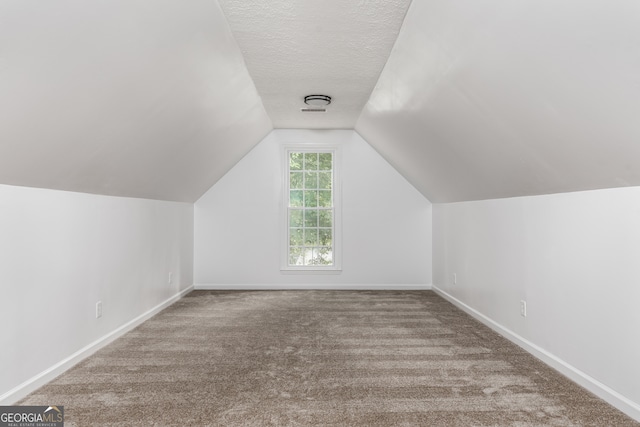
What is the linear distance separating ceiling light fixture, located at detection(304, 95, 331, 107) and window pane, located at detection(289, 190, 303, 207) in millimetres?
2007

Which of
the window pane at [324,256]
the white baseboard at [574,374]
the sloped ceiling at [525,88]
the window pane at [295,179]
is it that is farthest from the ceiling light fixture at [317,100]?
the white baseboard at [574,374]

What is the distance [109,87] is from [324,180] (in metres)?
4.11

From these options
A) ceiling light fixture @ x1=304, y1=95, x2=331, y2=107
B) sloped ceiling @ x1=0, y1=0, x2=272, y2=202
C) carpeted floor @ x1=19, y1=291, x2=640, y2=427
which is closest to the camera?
sloped ceiling @ x1=0, y1=0, x2=272, y2=202

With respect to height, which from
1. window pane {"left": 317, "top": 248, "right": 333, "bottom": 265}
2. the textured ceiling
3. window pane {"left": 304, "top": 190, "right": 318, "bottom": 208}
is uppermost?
the textured ceiling

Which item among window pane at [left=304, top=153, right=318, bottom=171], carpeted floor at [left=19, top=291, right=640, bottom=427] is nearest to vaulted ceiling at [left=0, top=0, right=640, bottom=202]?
carpeted floor at [left=19, top=291, right=640, bottom=427]

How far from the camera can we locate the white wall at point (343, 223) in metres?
5.88

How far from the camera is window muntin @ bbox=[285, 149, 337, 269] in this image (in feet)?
19.8

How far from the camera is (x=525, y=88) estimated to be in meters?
2.05

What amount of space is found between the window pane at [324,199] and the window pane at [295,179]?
13.2 inches

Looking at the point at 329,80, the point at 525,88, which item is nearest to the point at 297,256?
the point at 329,80

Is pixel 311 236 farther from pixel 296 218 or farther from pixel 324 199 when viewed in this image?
pixel 324 199

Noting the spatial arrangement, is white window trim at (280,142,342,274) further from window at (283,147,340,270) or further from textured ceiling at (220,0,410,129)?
textured ceiling at (220,0,410,129)

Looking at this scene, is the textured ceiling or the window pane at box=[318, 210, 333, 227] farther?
the window pane at box=[318, 210, 333, 227]

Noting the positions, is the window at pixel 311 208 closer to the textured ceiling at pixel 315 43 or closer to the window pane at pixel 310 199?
the window pane at pixel 310 199
